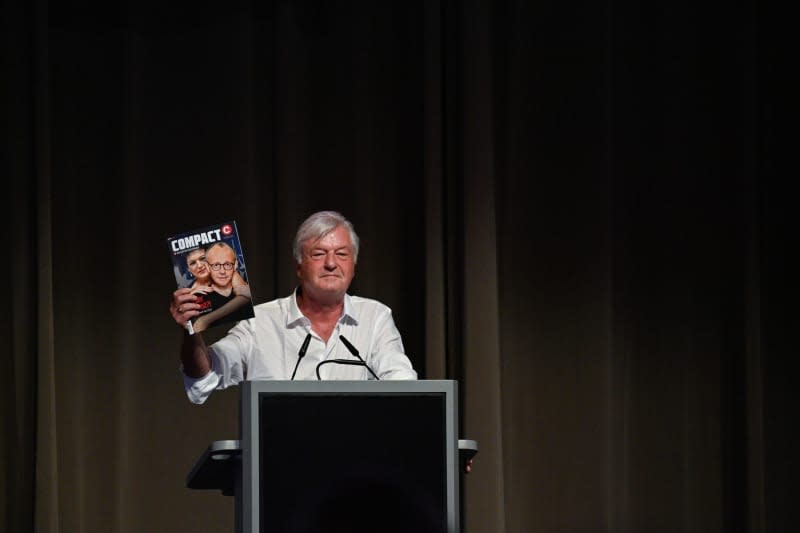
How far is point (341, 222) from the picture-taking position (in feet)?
11.2

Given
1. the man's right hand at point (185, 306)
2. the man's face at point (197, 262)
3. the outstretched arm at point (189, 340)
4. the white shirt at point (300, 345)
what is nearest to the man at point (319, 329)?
the white shirt at point (300, 345)

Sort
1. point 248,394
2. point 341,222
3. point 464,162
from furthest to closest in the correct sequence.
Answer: point 464,162 → point 341,222 → point 248,394

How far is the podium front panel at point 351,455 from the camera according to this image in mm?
2232

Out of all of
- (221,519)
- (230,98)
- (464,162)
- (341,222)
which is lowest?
(221,519)

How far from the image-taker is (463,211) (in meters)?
4.22

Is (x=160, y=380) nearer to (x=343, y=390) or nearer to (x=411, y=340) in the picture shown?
(x=411, y=340)

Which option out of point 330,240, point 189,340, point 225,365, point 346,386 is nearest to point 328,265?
point 330,240

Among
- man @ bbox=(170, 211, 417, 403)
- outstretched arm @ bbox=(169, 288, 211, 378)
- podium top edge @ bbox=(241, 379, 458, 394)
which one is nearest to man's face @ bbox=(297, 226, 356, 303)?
man @ bbox=(170, 211, 417, 403)

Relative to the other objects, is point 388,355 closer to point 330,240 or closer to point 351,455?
point 330,240

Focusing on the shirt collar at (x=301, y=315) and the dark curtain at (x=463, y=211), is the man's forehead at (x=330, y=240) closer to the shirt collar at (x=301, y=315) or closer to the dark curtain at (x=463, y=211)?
the shirt collar at (x=301, y=315)

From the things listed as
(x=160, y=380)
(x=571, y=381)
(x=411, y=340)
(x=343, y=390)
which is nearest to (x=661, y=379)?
(x=571, y=381)

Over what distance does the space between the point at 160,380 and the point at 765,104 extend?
263 centimetres

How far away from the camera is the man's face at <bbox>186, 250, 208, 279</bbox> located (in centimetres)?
246

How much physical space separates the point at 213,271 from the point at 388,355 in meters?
0.92
